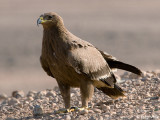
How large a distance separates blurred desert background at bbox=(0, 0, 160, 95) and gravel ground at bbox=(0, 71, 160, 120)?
32.2 feet

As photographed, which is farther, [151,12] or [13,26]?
[151,12]

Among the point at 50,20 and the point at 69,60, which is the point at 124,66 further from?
the point at 50,20

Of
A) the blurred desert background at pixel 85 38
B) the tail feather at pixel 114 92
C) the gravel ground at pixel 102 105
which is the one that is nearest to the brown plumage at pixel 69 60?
the tail feather at pixel 114 92

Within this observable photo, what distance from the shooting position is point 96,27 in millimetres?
33844

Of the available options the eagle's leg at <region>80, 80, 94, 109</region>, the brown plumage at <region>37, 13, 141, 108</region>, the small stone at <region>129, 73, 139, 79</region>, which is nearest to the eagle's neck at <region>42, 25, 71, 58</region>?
the brown plumage at <region>37, 13, 141, 108</region>

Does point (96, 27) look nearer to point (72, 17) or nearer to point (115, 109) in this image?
point (72, 17)

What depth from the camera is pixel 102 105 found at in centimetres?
1028

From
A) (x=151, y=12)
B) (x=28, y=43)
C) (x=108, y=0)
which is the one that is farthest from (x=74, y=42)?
(x=108, y=0)

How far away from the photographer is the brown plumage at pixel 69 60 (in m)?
9.97

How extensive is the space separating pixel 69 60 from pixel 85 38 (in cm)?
2066

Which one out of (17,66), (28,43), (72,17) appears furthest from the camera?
(72,17)

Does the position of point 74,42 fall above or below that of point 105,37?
below

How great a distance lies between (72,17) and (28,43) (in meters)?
10.3

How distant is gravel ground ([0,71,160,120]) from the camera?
9398 millimetres
